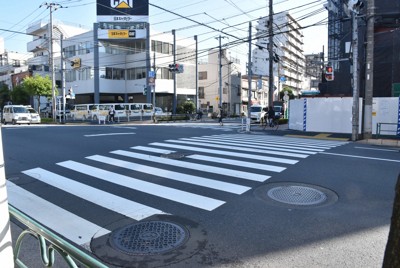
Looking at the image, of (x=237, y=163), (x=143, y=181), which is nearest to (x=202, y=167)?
(x=237, y=163)

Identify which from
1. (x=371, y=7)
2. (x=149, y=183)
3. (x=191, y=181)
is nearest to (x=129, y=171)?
(x=149, y=183)

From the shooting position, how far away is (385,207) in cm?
532

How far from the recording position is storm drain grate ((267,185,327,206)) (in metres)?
5.66

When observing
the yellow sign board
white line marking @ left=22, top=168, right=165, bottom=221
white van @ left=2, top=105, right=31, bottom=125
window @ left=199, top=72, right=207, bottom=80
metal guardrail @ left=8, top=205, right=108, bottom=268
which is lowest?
white line marking @ left=22, top=168, right=165, bottom=221

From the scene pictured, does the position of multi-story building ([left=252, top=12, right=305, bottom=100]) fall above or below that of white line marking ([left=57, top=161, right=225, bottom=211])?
above

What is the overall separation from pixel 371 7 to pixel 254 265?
15.8 m

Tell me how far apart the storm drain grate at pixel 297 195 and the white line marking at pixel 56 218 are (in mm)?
3228

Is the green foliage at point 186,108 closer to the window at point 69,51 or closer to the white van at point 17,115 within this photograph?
the window at point 69,51

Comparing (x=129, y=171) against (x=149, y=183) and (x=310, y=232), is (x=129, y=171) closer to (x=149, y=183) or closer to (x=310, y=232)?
(x=149, y=183)

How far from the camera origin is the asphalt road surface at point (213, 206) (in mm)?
3787

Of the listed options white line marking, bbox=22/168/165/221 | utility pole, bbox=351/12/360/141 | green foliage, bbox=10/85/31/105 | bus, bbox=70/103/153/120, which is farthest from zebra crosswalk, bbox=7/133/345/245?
green foliage, bbox=10/85/31/105

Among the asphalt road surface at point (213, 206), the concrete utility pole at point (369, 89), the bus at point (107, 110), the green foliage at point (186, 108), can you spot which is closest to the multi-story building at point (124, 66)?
the green foliage at point (186, 108)

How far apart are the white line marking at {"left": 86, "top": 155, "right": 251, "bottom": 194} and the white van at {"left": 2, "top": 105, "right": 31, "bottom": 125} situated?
24605 millimetres

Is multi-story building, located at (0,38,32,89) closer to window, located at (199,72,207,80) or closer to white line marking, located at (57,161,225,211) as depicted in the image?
window, located at (199,72,207,80)
